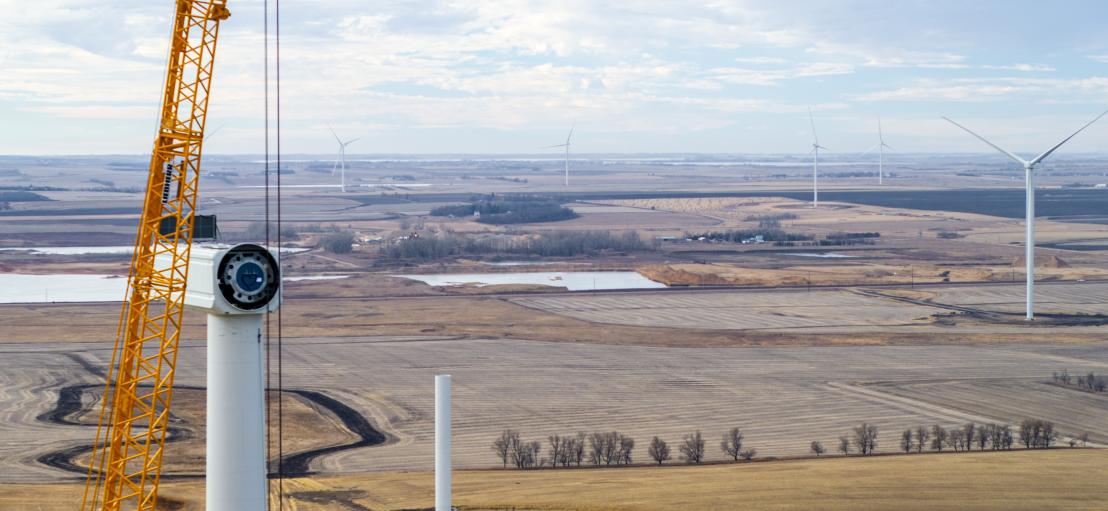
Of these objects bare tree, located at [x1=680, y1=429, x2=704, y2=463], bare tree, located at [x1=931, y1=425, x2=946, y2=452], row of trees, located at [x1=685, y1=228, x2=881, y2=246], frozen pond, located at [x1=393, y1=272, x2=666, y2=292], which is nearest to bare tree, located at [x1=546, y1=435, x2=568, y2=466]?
bare tree, located at [x1=680, y1=429, x2=704, y2=463]

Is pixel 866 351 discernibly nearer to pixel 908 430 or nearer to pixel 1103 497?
pixel 908 430

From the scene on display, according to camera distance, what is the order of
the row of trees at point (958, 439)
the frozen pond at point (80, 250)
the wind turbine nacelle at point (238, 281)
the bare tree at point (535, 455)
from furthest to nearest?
the frozen pond at point (80, 250)
the row of trees at point (958, 439)
the bare tree at point (535, 455)
the wind turbine nacelle at point (238, 281)

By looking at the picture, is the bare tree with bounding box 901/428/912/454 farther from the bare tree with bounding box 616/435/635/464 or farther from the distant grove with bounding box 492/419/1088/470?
the bare tree with bounding box 616/435/635/464

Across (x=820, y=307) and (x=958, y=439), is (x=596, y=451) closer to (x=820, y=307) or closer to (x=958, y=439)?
(x=958, y=439)

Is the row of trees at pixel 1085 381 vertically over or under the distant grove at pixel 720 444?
over

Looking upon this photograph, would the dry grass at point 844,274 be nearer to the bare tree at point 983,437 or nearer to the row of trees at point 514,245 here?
the row of trees at point 514,245

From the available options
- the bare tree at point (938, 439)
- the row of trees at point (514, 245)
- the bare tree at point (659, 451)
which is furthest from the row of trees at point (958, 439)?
the row of trees at point (514, 245)

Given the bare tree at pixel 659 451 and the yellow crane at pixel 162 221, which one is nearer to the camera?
the yellow crane at pixel 162 221
